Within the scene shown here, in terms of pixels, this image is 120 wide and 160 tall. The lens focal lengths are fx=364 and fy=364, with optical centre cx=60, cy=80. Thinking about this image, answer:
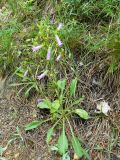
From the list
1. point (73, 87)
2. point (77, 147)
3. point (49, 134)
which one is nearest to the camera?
point (77, 147)

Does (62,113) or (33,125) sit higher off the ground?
(62,113)

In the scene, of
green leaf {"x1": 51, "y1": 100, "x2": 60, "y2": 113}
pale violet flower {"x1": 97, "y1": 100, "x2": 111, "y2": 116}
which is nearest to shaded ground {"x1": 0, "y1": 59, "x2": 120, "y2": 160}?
pale violet flower {"x1": 97, "y1": 100, "x2": 111, "y2": 116}

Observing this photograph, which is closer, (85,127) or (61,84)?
(85,127)

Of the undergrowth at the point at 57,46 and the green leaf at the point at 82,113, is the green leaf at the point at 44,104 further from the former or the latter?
the green leaf at the point at 82,113

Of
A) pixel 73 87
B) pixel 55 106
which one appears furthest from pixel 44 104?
pixel 73 87

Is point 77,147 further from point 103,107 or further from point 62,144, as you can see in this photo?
point 103,107

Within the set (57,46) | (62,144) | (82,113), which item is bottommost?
(62,144)

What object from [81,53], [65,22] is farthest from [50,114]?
[65,22]

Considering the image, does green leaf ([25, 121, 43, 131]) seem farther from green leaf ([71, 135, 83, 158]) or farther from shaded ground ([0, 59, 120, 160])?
green leaf ([71, 135, 83, 158])

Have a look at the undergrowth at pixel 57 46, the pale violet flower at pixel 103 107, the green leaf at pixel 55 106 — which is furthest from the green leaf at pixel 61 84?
the pale violet flower at pixel 103 107

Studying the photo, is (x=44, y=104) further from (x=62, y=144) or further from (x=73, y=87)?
(x=62, y=144)

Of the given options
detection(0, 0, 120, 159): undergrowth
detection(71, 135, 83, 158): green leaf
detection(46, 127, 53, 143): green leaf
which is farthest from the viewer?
detection(0, 0, 120, 159): undergrowth

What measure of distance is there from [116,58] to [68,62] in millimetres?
411

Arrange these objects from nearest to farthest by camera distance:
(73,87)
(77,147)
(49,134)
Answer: (77,147), (49,134), (73,87)
